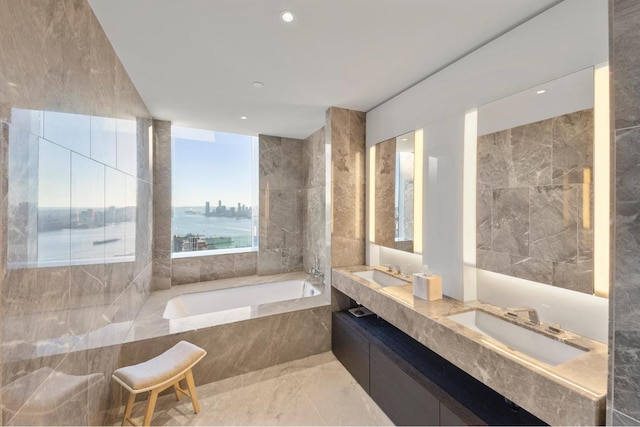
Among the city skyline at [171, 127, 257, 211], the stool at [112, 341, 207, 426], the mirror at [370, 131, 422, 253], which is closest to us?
the stool at [112, 341, 207, 426]

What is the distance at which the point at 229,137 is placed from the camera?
404cm

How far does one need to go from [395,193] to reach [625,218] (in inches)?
72.3

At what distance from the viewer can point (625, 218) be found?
0.82m

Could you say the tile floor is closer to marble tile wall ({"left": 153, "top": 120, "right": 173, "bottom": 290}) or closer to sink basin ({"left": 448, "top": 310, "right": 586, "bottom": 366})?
sink basin ({"left": 448, "top": 310, "right": 586, "bottom": 366})

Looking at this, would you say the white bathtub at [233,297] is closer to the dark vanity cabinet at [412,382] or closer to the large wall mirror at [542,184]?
the dark vanity cabinet at [412,382]

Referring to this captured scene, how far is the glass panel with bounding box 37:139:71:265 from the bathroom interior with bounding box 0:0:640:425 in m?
0.01

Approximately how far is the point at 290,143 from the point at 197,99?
1.78 metres

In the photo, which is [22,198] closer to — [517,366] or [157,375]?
[157,375]

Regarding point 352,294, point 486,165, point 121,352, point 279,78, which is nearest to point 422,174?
point 486,165

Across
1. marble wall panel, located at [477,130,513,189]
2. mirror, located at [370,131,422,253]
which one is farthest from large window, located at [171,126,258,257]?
marble wall panel, located at [477,130,513,189]

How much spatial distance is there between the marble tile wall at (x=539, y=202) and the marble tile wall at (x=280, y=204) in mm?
2884

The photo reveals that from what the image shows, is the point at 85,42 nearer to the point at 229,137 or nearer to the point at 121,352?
the point at 121,352

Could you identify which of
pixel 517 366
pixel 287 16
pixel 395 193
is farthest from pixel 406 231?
pixel 287 16

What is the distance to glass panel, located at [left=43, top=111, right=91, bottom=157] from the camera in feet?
3.63
